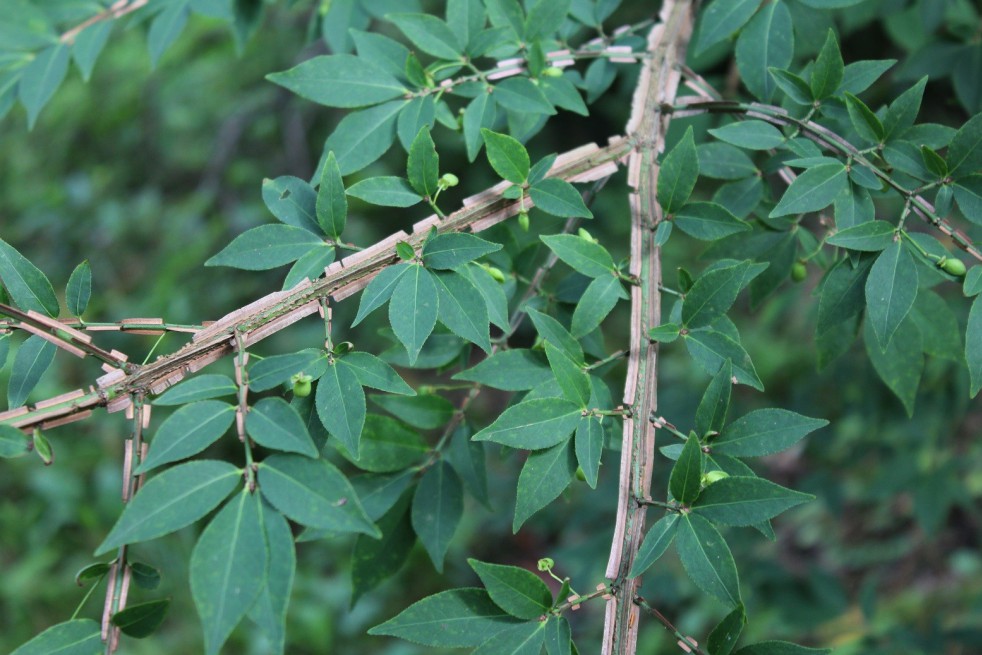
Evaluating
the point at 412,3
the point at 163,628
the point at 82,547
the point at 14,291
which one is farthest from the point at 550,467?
the point at 82,547

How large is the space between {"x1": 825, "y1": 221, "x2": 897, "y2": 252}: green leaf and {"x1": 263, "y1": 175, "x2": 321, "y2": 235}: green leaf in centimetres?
60

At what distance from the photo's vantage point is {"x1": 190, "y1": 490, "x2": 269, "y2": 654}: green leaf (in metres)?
0.63

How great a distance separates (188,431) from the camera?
719mm

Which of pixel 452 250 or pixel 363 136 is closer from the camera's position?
pixel 452 250

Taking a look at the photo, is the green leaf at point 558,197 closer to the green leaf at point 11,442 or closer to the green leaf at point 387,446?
the green leaf at point 387,446

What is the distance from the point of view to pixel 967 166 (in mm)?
892

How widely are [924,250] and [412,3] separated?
3.15 ft

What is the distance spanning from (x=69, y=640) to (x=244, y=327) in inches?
13.8

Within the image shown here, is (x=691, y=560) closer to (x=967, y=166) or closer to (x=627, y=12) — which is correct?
(x=967, y=166)

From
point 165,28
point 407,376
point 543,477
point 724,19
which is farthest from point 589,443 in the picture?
point 407,376

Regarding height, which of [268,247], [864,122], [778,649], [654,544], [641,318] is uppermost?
[864,122]

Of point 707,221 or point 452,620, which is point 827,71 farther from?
point 452,620

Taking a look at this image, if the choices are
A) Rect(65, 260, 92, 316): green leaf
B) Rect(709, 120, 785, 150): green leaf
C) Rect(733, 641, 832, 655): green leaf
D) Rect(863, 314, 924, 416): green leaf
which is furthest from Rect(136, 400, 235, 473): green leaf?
Rect(863, 314, 924, 416): green leaf

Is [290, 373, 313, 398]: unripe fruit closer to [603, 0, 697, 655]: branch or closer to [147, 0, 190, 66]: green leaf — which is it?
[603, 0, 697, 655]: branch
